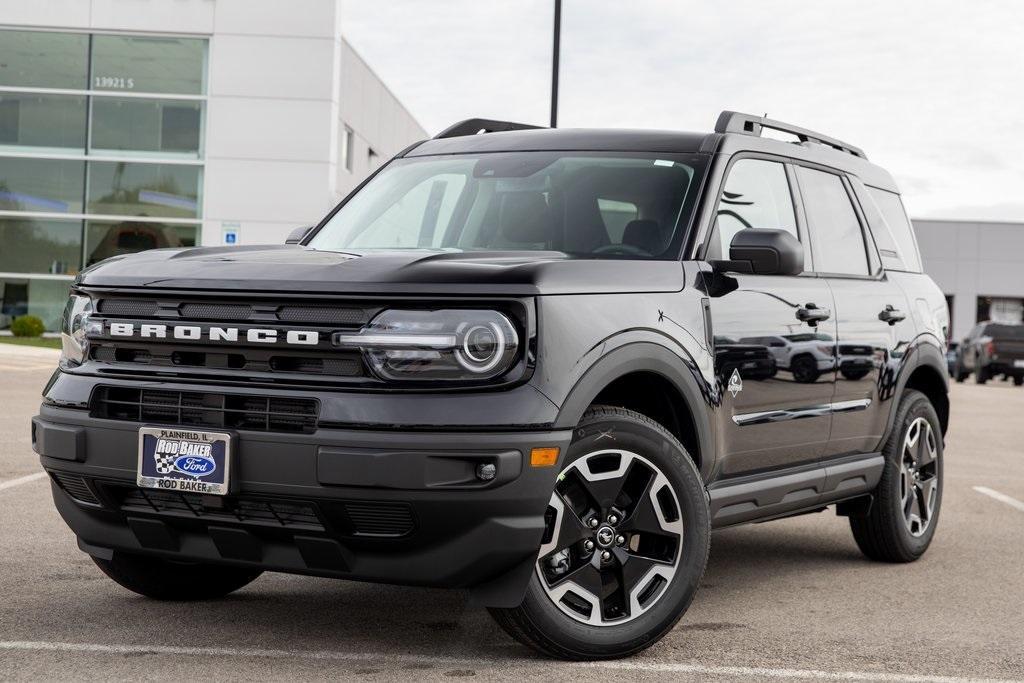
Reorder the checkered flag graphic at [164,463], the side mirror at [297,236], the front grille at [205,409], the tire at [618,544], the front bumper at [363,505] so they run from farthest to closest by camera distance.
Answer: the side mirror at [297,236], the tire at [618,544], the checkered flag graphic at [164,463], the front grille at [205,409], the front bumper at [363,505]

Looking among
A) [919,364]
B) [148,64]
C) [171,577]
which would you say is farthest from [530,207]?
[148,64]

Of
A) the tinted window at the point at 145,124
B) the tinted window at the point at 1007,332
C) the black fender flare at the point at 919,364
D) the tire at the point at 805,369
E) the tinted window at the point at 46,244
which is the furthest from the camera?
the tinted window at the point at 1007,332

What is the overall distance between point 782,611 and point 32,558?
10.6 ft

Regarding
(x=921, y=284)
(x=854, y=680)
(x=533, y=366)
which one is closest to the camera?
(x=533, y=366)

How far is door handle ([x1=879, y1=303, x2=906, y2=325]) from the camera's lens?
6.42 m

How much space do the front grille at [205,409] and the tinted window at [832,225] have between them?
2741 mm

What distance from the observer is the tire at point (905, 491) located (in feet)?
21.8

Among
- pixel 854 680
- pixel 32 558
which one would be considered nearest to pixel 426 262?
pixel 854 680

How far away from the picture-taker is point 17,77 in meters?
31.7

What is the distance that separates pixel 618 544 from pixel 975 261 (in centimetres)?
5747

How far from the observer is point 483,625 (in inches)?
201

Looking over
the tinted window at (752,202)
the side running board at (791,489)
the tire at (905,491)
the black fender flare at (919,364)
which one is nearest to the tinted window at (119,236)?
the black fender flare at (919,364)

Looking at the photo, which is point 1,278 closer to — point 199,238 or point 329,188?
point 199,238

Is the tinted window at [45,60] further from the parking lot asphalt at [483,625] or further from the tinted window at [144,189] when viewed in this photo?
the parking lot asphalt at [483,625]
